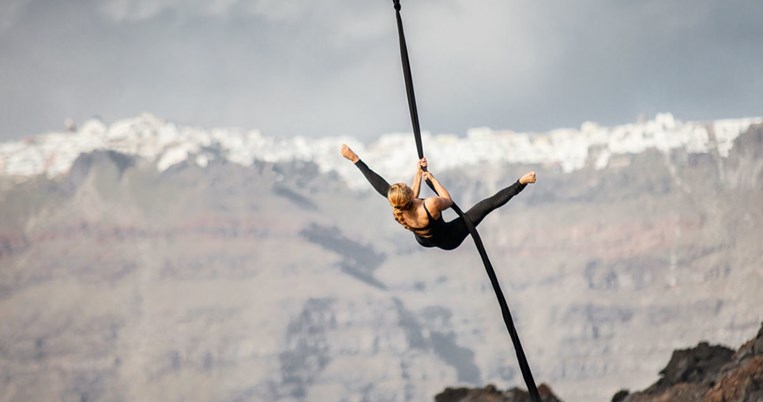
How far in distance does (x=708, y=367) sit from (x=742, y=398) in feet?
39.3

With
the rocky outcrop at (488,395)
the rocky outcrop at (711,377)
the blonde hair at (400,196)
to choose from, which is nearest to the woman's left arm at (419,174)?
the blonde hair at (400,196)

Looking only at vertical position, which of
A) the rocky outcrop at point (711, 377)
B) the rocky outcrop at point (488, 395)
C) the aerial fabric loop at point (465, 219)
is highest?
the rocky outcrop at point (488, 395)

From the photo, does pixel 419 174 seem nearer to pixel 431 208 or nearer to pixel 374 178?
pixel 374 178

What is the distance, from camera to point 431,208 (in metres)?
17.8

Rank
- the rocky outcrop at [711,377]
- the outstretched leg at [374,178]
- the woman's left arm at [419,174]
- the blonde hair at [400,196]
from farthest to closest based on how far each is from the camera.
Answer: the rocky outcrop at [711,377]
the woman's left arm at [419,174]
the outstretched leg at [374,178]
the blonde hair at [400,196]

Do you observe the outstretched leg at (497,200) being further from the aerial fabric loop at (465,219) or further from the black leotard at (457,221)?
the aerial fabric loop at (465,219)

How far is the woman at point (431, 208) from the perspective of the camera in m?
17.5

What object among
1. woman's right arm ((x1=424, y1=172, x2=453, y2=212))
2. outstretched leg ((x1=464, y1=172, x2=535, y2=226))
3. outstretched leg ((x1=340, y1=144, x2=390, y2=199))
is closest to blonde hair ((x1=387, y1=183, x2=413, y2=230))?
outstretched leg ((x1=340, y1=144, x2=390, y2=199))

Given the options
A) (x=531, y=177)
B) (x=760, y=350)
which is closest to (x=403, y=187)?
(x=531, y=177)

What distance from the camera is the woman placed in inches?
690

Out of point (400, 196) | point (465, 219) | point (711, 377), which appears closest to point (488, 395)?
point (711, 377)

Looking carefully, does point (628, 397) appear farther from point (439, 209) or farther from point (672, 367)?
point (439, 209)

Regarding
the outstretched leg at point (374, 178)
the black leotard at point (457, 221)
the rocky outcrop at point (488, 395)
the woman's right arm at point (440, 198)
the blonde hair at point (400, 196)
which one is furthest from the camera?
the rocky outcrop at point (488, 395)

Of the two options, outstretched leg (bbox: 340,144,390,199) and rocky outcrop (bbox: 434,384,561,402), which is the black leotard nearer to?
outstretched leg (bbox: 340,144,390,199)
